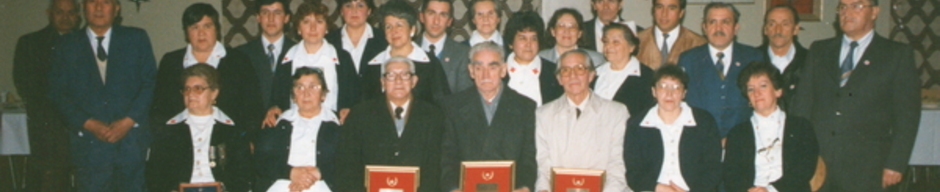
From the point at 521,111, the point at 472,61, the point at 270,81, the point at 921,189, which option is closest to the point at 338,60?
the point at 270,81

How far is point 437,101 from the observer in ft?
12.3

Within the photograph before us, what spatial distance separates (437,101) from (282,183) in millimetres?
875

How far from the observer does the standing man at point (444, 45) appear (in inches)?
163

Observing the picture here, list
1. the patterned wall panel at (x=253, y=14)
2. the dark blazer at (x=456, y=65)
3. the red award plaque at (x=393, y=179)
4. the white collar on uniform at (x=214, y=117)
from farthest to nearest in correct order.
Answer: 1. the patterned wall panel at (x=253, y=14)
2. the dark blazer at (x=456, y=65)
3. the white collar on uniform at (x=214, y=117)
4. the red award plaque at (x=393, y=179)

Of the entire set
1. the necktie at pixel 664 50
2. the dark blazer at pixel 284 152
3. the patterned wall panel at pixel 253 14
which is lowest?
the dark blazer at pixel 284 152

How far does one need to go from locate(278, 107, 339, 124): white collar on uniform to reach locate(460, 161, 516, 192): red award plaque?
77cm

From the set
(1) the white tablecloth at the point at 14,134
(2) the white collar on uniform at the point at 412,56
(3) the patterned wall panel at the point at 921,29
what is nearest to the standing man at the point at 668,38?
(2) the white collar on uniform at the point at 412,56

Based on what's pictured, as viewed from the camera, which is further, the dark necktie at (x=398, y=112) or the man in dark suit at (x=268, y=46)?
the man in dark suit at (x=268, y=46)

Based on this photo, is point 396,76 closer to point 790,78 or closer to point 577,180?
point 577,180

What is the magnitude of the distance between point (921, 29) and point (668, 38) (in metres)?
4.10

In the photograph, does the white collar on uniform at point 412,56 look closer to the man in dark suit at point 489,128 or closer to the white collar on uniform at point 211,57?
the man in dark suit at point 489,128

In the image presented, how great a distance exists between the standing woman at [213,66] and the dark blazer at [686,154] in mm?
1983

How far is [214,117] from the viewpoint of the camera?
A: 3.72m

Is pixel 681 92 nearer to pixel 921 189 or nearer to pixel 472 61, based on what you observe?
pixel 472 61
